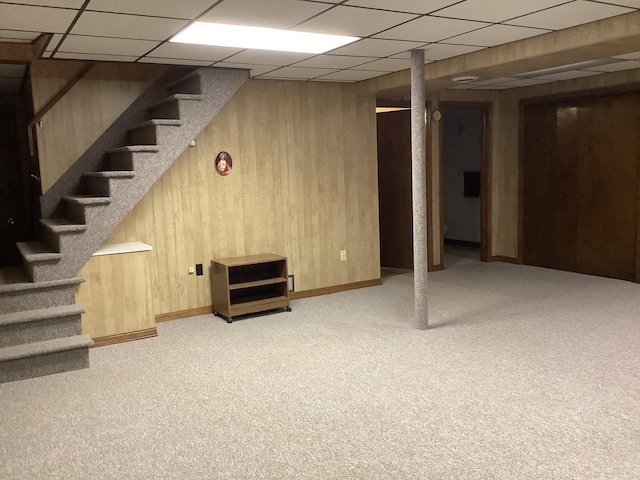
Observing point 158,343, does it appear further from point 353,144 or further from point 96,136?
point 353,144

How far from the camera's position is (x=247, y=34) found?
154 inches

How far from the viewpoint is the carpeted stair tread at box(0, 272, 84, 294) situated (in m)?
4.13

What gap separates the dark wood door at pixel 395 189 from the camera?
729 centimetres

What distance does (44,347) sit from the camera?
13.2 ft

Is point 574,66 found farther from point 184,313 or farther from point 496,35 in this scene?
point 184,313

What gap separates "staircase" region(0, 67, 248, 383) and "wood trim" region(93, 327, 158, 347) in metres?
0.40

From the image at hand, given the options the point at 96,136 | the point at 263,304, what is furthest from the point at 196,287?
the point at 96,136

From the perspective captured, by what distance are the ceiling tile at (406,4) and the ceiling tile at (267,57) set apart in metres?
1.33

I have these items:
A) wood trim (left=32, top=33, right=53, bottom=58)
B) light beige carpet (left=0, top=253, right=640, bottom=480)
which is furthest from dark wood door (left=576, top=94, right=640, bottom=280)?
wood trim (left=32, top=33, right=53, bottom=58)

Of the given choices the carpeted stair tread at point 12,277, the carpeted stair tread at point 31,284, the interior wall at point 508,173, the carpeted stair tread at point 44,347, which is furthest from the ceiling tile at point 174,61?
the interior wall at point 508,173

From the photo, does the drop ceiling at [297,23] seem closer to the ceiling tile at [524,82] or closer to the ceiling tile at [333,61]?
the ceiling tile at [333,61]

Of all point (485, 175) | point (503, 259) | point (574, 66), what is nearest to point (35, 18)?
point (574, 66)

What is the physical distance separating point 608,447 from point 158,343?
11.1 ft

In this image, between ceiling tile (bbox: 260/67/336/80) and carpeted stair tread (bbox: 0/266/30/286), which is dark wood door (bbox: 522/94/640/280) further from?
carpeted stair tread (bbox: 0/266/30/286)
